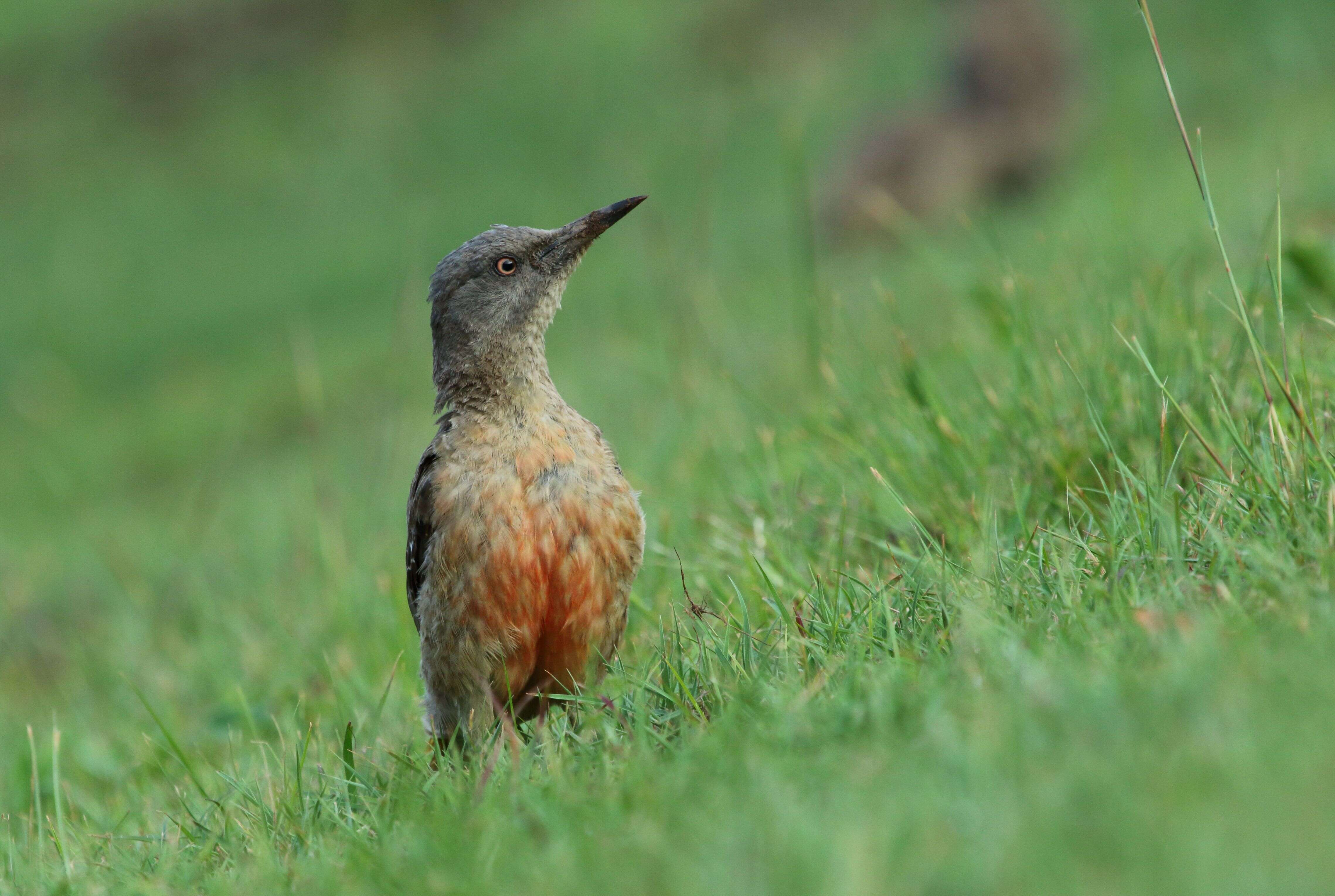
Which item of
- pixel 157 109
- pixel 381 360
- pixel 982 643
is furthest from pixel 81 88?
pixel 982 643

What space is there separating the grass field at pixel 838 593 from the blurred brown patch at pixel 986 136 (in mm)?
506

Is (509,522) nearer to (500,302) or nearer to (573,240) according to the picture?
(500,302)

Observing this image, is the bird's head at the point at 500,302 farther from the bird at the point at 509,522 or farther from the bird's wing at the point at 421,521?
the bird's wing at the point at 421,521

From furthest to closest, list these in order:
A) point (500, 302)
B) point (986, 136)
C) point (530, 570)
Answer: point (986, 136) → point (500, 302) → point (530, 570)

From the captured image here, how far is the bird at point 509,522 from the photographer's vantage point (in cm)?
353

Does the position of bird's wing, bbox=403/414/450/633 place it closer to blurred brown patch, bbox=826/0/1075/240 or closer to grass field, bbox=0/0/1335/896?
grass field, bbox=0/0/1335/896

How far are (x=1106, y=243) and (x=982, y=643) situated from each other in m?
4.25

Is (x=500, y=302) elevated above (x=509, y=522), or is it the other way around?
(x=500, y=302)

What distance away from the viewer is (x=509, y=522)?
3539 mm

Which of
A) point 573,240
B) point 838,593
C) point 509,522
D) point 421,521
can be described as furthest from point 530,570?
point 573,240

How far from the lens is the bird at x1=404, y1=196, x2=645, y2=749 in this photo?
139 inches

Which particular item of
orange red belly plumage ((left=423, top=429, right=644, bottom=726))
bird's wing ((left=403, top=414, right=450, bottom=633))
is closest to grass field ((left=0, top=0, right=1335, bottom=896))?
orange red belly plumage ((left=423, top=429, right=644, bottom=726))

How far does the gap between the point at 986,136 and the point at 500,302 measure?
34.4ft

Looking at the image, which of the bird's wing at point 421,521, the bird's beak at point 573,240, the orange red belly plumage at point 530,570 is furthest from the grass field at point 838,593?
the bird's beak at point 573,240
